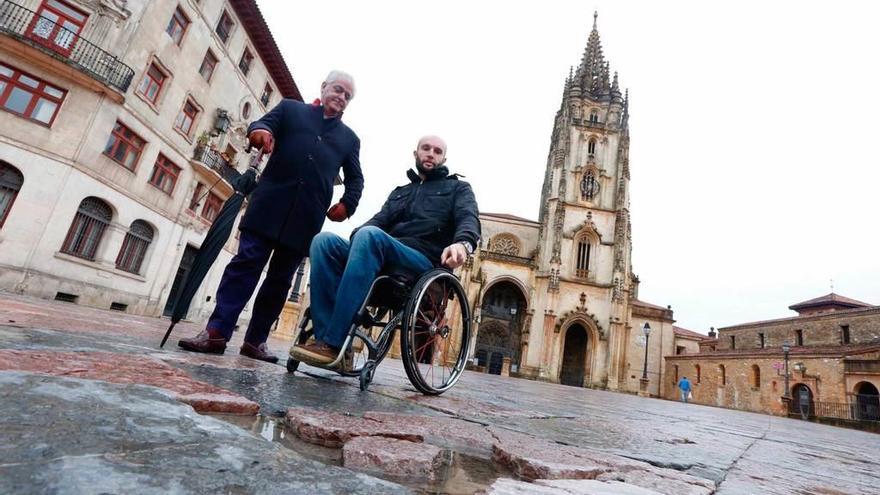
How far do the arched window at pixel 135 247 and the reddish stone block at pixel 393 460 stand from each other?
1386cm

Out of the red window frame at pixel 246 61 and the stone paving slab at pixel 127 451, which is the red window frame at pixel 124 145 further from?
the stone paving slab at pixel 127 451

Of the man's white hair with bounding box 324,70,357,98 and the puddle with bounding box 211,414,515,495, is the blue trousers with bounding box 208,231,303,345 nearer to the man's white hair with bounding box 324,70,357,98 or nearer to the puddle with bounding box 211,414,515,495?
the man's white hair with bounding box 324,70,357,98

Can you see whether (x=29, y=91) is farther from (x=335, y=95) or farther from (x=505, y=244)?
(x=505, y=244)

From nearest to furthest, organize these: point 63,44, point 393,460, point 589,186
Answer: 1. point 393,460
2. point 63,44
3. point 589,186

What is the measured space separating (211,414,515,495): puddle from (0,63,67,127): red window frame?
12452mm

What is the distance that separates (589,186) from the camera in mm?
32188

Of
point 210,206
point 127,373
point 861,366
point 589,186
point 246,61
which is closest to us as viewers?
point 127,373

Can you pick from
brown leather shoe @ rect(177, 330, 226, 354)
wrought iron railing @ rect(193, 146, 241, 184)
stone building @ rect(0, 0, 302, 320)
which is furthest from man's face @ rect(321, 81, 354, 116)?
wrought iron railing @ rect(193, 146, 241, 184)

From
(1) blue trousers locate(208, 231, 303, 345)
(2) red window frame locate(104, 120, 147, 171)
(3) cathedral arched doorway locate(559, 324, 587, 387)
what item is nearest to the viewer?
(1) blue trousers locate(208, 231, 303, 345)

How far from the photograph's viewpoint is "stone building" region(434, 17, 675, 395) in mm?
27953

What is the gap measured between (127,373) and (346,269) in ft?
3.70

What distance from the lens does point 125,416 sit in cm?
83

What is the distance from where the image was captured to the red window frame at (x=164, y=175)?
12805 mm

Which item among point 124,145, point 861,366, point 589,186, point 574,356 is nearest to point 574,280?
point 574,356
